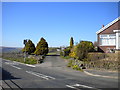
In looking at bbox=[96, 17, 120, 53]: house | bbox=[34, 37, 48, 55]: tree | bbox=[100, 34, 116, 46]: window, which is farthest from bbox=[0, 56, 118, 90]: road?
bbox=[34, 37, 48, 55]: tree

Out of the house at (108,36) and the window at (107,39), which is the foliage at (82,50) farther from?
the window at (107,39)

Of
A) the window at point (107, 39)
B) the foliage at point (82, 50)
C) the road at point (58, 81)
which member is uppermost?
the window at point (107, 39)

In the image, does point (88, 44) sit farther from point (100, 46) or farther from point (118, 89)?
point (118, 89)

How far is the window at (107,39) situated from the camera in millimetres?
30266

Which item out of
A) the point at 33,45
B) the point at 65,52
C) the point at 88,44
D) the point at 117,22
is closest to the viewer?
the point at 88,44

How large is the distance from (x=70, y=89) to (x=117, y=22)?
2120cm

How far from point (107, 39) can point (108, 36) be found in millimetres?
510

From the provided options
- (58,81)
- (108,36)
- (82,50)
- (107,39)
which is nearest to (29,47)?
(107,39)

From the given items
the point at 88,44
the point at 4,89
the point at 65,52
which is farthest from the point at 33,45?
the point at 4,89

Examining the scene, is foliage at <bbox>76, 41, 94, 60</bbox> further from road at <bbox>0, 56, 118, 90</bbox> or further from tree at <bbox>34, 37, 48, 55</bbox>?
tree at <bbox>34, 37, 48, 55</bbox>

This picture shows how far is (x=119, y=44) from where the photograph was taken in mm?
28250

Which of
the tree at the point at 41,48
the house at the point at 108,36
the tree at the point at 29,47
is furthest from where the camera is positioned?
the tree at the point at 29,47

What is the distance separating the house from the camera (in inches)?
1183

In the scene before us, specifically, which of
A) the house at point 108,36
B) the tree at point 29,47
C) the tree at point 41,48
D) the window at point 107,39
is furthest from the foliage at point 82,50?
the tree at point 29,47
